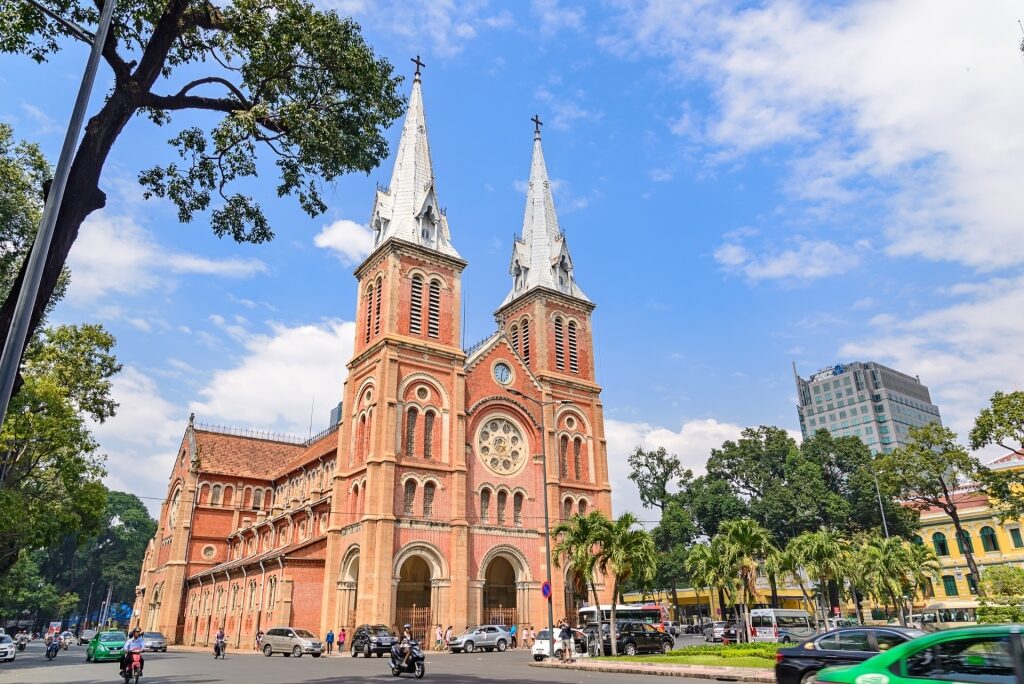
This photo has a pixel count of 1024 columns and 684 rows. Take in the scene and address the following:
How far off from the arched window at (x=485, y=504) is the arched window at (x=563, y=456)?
19.4 ft

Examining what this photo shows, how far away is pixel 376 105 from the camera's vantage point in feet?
50.8

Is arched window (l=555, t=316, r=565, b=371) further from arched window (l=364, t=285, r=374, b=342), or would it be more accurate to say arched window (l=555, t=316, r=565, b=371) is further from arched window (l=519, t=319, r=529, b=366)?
arched window (l=364, t=285, r=374, b=342)

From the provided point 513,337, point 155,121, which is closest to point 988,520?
point 513,337

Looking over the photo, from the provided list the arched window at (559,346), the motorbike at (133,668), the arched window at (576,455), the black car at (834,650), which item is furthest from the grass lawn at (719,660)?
the arched window at (559,346)

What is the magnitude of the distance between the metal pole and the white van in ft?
115

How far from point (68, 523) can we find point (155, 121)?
23231 millimetres

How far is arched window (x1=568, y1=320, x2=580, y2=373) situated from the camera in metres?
51.2

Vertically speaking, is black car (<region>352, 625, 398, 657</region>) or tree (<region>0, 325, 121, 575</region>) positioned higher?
tree (<region>0, 325, 121, 575</region>)

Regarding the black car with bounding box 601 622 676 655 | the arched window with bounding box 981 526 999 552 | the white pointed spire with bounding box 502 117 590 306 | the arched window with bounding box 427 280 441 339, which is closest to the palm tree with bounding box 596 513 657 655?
the black car with bounding box 601 622 676 655

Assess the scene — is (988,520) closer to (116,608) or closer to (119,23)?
(119,23)

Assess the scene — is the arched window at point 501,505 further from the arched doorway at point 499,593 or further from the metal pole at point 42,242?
the metal pole at point 42,242

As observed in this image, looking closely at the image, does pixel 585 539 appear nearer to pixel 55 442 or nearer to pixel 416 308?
pixel 416 308

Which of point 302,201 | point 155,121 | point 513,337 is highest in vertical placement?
point 513,337

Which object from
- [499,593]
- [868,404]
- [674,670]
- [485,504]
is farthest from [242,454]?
[868,404]
